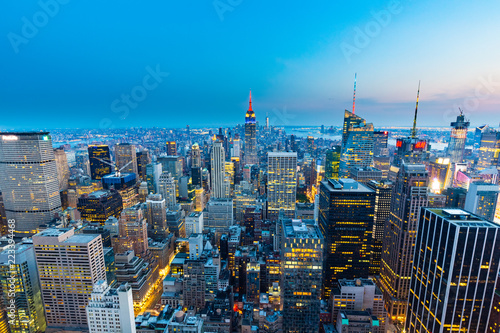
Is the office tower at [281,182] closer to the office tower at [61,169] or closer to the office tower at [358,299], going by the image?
the office tower at [358,299]

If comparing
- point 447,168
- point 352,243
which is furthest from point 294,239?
point 447,168

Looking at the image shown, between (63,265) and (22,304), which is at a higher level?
(63,265)

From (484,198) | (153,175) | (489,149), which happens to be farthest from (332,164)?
(153,175)

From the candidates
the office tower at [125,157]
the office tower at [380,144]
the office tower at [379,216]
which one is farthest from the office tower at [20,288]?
the office tower at [380,144]

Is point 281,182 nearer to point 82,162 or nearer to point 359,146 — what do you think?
point 359,146

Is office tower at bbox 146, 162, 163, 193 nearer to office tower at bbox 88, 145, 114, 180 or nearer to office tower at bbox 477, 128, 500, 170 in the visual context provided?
office tower at bbox 88, 145, 114, 180

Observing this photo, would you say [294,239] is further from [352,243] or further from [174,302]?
[174,302]
